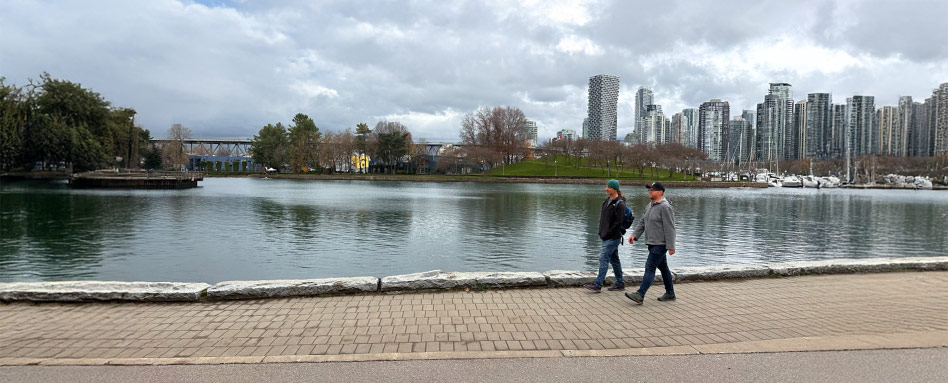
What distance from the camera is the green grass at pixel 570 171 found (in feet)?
356

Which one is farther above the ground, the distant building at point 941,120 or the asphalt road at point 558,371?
the distant building at point 941,120

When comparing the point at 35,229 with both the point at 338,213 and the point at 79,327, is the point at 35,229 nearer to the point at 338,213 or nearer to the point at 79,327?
the point at 338,213

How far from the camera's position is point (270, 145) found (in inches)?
4870

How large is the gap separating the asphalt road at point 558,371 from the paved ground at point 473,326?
18 cm

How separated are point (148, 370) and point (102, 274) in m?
11.5

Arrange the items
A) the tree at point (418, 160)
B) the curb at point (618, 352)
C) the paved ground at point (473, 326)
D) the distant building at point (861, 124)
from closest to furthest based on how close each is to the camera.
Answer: the curb at point (618, 352), the paved ground at point (473, 326), the tree at point (418, 160), the distant building at point (861, 124)

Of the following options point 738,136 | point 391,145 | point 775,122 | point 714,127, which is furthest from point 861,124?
point 391,145

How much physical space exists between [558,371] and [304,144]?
12261cm

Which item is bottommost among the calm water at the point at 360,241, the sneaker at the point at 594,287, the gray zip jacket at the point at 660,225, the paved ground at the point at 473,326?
the calm water at the point at 360,241

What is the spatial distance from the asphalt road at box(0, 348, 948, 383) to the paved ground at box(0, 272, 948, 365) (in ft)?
0.58

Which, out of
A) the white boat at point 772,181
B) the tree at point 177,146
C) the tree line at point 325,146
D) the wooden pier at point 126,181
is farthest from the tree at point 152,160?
the white boat at point 772,181

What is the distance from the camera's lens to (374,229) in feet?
79.1

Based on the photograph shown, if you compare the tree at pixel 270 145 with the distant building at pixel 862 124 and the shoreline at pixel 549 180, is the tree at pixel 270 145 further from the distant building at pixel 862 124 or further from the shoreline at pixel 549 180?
the distant building at pixel 862 124

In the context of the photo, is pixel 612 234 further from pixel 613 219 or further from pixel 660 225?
pixel 660 225
